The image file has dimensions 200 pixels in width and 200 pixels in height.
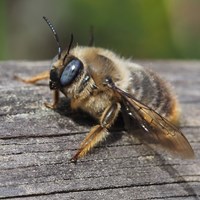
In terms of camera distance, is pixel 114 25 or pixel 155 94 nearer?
pixel 155 94

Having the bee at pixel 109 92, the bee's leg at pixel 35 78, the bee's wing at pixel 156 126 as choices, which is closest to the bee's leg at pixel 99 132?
the bee at pixel 109 92

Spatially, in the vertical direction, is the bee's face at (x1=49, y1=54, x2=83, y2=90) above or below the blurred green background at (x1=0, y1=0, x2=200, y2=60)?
above

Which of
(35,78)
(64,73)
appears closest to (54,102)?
(64,73)

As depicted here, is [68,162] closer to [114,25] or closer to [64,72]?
[64,72]

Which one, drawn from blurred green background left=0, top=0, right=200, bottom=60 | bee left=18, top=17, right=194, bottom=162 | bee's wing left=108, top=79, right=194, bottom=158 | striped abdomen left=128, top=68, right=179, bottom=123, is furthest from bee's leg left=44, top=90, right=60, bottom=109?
blurred green background left=0, top=0, right=200, bottom=60

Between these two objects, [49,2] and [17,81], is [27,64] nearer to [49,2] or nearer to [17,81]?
[17,81]

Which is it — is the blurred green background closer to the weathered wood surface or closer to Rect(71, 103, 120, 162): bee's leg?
Rect(71, 103, 120, 162): bee's leg
